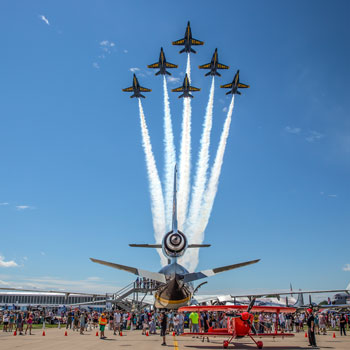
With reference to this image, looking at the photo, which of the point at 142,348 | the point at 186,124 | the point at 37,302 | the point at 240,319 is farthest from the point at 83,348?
the point at 37,302

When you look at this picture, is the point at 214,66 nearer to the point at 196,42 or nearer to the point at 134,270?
the point at 196,42

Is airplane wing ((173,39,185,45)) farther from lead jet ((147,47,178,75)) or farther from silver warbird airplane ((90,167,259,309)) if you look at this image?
silver warbird airplane ((90,167,259,309))

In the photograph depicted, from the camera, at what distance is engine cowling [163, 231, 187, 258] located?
95.3 feet

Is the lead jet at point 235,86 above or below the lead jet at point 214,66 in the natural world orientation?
below

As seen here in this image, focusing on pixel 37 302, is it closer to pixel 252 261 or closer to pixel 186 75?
pixel 186 75

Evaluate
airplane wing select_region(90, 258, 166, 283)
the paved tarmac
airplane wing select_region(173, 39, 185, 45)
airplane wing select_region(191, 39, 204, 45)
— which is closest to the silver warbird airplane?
airplane wing select_region(90, 258, 166, 283)

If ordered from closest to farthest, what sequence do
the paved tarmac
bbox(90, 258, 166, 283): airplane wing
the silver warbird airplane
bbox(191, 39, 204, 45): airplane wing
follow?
1. the paved tarmac
2. bbox(90, 258, 166, 283): airplane wing
3. the silver warbird airplane
4. bbox(191, 39, 204, 45): airplane wing

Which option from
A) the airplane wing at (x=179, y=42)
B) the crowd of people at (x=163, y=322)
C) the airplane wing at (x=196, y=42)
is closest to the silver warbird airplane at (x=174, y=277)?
the crowd of people at (x=163, y=322)

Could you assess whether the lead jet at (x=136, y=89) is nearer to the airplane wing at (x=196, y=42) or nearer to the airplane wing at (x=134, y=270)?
the airplane wing at (x=196, y=42)

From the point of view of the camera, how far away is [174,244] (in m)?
29.1

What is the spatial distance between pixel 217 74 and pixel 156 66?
1043 cm

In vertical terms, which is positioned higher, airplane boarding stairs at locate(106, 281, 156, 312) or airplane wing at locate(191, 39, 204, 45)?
airplane wing at locate(191, 39, 204, 45)

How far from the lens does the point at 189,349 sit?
15.8 m

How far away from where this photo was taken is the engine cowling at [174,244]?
29.0 meters
